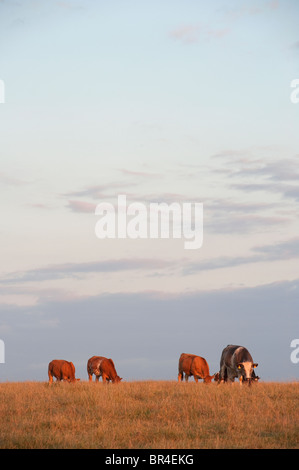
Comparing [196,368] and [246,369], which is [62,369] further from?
[246,369]

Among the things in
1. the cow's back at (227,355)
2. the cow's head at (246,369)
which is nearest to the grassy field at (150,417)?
the cow's head at (246,369)

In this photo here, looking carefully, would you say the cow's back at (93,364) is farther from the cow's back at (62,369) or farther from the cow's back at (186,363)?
the cow's back at (186,363)

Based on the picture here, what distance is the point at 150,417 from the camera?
56.6 feet

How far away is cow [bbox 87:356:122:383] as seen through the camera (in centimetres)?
3116

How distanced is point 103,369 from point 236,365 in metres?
8.22

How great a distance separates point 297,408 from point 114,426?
6.08 meters

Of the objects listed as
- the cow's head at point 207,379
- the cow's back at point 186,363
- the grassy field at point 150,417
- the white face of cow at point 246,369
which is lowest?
the grassy field at point 150,417

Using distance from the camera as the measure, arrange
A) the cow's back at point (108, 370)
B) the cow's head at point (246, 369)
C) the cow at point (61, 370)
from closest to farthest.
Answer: the cow's head at point (246, 369) < the cow at point (61, 370) < the cow's back at point (108, 370)

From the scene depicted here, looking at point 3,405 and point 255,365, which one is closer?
point 3,405

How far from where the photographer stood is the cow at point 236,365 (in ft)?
82.8

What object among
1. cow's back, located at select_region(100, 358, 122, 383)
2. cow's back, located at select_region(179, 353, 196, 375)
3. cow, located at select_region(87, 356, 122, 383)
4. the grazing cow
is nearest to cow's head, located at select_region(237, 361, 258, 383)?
cow's back, located at select_region(179, 353, 196, 375)
